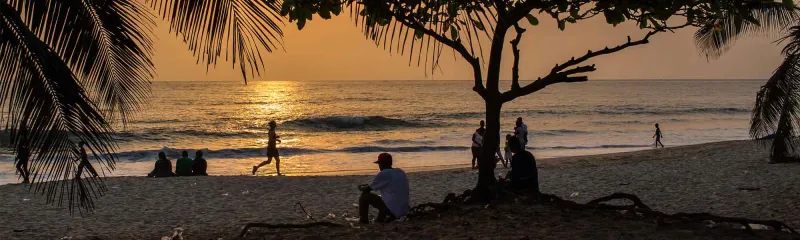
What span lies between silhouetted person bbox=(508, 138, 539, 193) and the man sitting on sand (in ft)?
3.98

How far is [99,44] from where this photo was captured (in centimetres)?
582

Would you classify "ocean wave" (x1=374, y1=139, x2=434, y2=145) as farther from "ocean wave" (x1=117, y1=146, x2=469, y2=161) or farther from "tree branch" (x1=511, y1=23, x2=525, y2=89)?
"tree branch" (x1=511, y1=23, x2=525, y2=89)

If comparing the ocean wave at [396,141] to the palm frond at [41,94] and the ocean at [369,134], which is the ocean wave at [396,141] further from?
the palm frond at [41,94]

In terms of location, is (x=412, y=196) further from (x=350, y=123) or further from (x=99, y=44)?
(x=350, y=123)

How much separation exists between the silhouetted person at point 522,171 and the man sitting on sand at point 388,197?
1214mm

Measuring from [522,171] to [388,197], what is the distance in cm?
152

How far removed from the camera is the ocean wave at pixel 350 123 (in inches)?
2064

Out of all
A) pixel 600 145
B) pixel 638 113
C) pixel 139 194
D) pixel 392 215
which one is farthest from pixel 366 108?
pixel 392 215

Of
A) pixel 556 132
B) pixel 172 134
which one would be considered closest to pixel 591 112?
pixel 556 132

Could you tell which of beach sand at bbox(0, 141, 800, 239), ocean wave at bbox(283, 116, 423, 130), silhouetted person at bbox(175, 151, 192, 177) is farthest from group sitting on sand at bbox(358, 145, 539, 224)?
ocean wave at bbox(283, 116, 423, 130)

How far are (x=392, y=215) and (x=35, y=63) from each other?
4.52 metres

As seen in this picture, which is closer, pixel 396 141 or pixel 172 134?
pixel 396 141

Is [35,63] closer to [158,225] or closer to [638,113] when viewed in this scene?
[158,225]

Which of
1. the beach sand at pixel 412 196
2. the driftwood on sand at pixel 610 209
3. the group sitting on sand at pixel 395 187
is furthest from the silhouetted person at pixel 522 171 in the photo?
the beach sand at pixel 412 196
